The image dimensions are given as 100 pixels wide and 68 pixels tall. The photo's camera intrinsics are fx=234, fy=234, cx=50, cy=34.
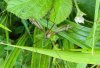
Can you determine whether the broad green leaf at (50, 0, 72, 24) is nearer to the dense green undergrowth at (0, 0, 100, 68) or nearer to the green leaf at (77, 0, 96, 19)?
the dense green undergrowth at (0, 0, 100, 68)

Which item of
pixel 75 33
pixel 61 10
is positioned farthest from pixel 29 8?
pixel 75 33

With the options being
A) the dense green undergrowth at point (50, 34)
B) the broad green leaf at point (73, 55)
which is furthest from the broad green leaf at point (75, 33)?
the broad green leaf at point (73, 55)

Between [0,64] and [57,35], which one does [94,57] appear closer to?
[57,35]

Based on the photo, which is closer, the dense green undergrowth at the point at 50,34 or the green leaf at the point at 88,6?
the dense green undergrowth at the point at 50,34

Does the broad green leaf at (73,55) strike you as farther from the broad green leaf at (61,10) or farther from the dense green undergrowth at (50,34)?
the broad green leaf at (61,10)

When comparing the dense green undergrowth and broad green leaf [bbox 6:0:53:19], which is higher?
broad green leaf [bbox 6:0:53:19]

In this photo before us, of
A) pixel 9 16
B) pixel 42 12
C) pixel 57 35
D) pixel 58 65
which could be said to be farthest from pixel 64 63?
pixel 9 16

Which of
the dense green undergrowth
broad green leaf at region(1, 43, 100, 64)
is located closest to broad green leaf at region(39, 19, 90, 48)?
the dense green undergrowth
